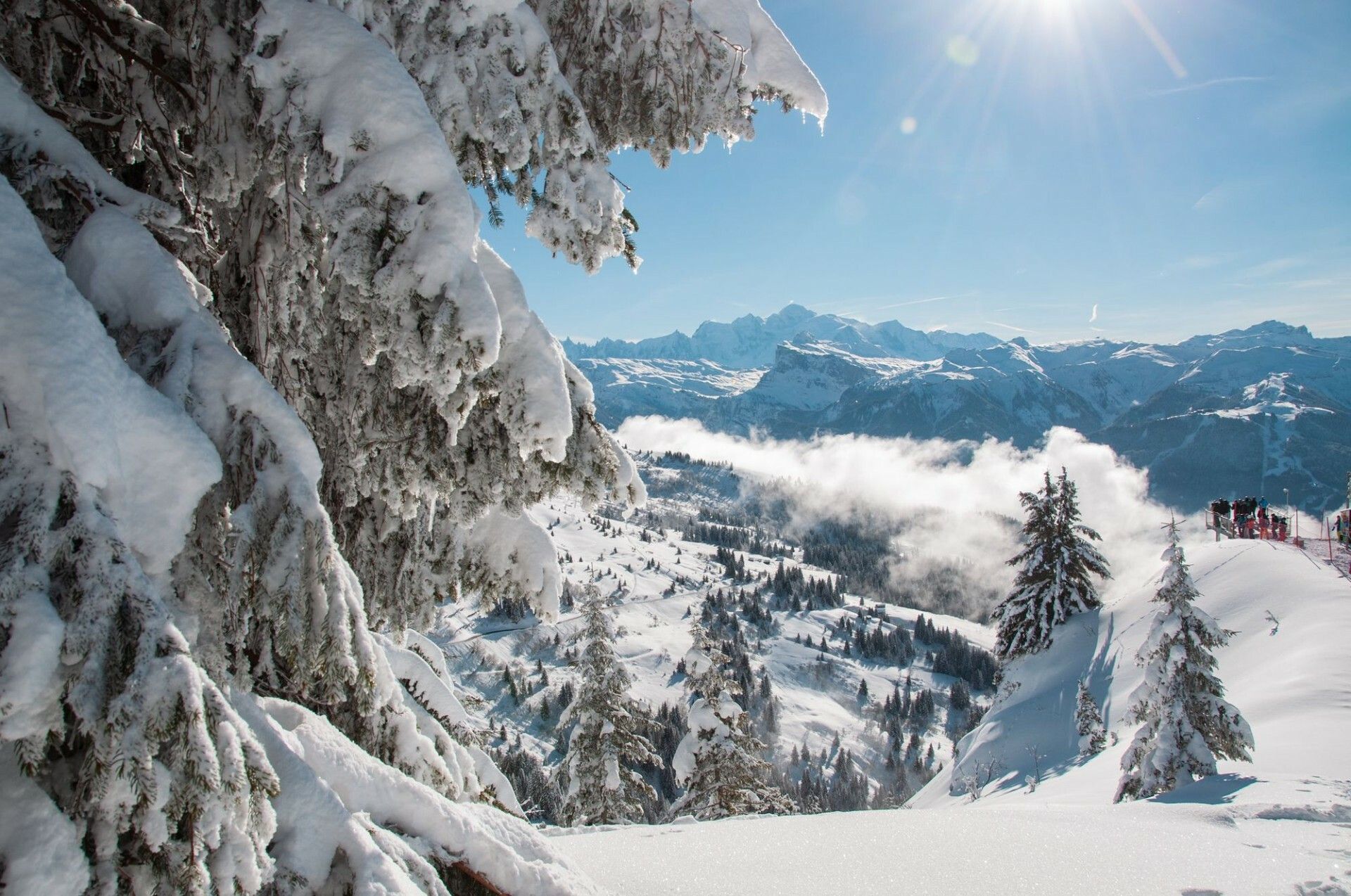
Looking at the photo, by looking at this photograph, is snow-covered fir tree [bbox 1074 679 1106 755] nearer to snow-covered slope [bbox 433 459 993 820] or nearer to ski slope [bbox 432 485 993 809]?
ski slope [bbox 432 485 993 809]

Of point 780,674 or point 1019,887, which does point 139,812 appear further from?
point 780,674

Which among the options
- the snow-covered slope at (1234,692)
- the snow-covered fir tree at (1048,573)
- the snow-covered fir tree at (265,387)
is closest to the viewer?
the snow-covered fir tree at (265,387)

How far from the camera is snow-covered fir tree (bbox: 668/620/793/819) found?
1650 cm

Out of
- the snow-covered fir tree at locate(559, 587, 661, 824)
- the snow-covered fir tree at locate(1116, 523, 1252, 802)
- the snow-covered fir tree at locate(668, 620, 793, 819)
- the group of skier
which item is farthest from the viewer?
the group of skier

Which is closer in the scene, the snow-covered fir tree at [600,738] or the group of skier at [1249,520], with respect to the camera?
the snow-covered fir tree at [600,738]

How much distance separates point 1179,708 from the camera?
13242 millimetres

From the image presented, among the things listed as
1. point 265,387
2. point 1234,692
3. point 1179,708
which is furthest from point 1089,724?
point 265,387

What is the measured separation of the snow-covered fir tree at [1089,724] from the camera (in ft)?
63.3

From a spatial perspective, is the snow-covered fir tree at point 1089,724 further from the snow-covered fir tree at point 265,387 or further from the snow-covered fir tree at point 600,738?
the snow-covered fir tree at point 265,387

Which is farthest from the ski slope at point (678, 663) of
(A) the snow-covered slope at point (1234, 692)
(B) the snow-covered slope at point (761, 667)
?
(A) the snow-covered slope at point (1234, 692)

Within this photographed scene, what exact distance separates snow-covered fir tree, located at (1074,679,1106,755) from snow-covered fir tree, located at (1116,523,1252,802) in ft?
18.5

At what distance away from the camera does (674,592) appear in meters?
160

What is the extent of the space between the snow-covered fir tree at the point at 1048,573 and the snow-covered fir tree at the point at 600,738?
17064mm

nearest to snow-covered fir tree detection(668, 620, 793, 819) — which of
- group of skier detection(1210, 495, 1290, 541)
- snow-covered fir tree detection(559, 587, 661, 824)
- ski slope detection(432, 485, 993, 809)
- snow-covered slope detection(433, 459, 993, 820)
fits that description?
snow-covered fir tree detection(559, 587, 661, 824)
